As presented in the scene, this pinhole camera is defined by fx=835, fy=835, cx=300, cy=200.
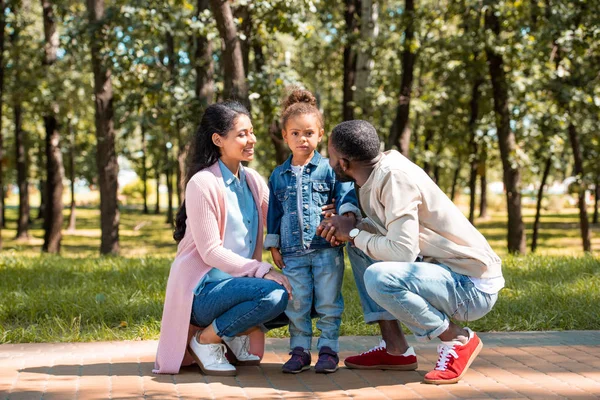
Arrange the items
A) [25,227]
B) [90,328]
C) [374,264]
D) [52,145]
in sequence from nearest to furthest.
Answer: [374,264]
[90,328]
[52,145]
[25,227]

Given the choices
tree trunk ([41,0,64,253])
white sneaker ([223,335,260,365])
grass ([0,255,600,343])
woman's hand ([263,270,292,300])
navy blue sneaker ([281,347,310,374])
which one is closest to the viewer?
woman's hand ([263,270,292,300])

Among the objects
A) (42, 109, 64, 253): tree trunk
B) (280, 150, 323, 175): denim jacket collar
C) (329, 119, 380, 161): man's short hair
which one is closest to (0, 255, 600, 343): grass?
(280, 150, 323, 175): denim jacket collar

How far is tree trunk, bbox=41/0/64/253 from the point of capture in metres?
19.8

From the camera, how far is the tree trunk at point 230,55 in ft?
37.1

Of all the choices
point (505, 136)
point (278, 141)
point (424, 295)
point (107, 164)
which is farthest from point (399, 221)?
point (505, 136)

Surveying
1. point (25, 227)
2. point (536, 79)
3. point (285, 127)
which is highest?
point (536, 79)

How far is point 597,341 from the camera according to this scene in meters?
6.06

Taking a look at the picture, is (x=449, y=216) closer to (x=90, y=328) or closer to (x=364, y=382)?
(x=364, y=382)

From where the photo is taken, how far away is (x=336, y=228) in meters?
4.96

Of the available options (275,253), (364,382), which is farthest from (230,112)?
(364,382)

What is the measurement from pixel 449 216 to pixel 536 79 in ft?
44.1

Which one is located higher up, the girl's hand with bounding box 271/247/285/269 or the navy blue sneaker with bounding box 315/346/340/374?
the girl's hand with bounding box 271/247/285/269

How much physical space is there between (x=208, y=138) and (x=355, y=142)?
3.59 feet

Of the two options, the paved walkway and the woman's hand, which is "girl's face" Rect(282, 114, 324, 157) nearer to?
the woman's hand
